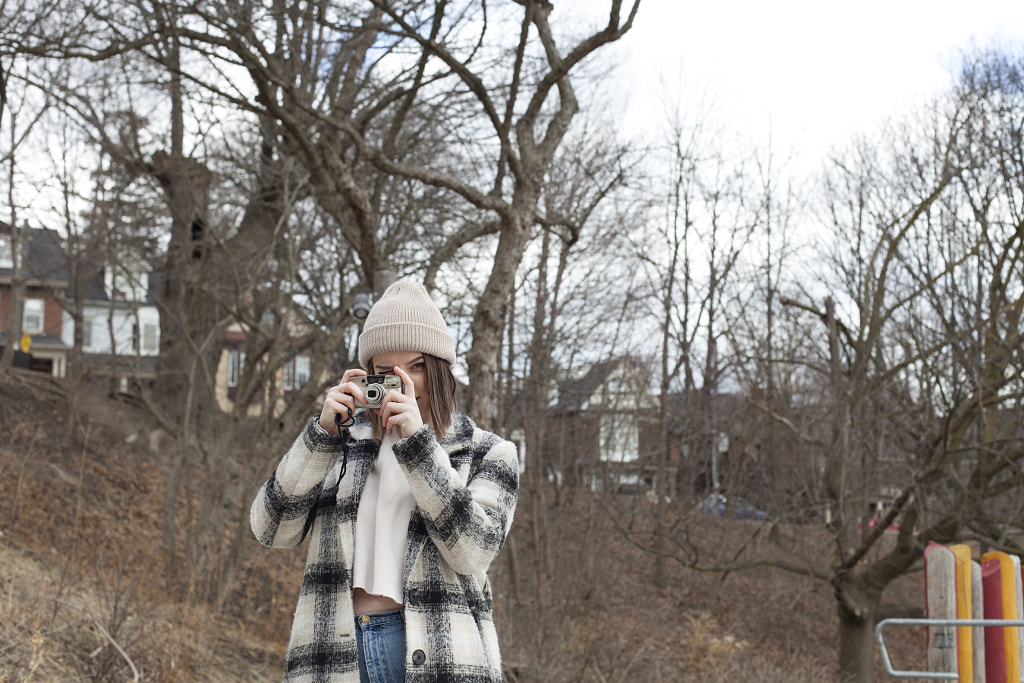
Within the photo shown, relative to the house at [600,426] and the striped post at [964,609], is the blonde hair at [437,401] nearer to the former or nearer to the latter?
the striped post at [964,609]

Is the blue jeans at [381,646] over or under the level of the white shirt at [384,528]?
under

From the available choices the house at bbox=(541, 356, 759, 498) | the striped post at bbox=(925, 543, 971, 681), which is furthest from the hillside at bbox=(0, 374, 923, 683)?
the striped post at bbox=(925, 543, 971, 681)

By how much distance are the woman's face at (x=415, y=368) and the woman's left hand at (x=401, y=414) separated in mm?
158

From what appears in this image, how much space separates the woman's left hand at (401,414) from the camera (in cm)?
197

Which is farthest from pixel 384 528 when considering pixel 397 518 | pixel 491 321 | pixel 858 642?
pixel 858 642

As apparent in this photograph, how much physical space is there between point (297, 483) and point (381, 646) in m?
0.42

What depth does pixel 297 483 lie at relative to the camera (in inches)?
82.3

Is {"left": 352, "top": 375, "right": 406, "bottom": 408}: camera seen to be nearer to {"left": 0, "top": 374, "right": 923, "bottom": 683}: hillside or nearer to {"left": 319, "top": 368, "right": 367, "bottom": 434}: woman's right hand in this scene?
{"left": 319, "top": 368, "right": 367, "bottom": 434}: woman's right hand

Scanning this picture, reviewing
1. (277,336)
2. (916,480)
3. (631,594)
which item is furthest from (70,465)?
(916,480)

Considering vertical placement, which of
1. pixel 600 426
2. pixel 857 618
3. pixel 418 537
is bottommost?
pixel 857 618

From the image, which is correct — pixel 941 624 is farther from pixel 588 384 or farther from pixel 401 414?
pixel 588 384

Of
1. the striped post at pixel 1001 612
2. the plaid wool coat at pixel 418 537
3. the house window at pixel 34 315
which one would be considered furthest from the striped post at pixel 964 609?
the house window at pixel 34 315

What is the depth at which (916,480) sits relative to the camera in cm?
893

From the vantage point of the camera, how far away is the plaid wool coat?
1938 millimetres
